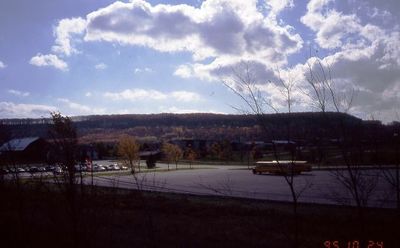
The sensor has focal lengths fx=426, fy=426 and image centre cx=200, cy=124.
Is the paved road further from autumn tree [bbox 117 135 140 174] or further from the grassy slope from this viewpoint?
autumn tree [bbox 117 135 140 174]

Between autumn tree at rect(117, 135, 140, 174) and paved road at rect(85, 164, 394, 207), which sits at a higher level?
autumn tree at rect(117, 135, 140, 174)

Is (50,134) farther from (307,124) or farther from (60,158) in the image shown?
(307,124)

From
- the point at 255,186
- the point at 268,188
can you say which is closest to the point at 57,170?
the point at 268,188

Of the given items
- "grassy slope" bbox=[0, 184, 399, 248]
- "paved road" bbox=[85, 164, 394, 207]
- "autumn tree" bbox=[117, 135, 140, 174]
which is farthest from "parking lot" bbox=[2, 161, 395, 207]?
"autumn tree" bbox=[117, 135, 140, 174]

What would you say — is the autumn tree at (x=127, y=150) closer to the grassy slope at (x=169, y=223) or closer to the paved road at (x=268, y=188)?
the paved road at (x=268, y=188)

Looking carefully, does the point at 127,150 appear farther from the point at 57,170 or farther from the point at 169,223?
the point at 57,170

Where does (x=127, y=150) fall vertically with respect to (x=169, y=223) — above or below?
above

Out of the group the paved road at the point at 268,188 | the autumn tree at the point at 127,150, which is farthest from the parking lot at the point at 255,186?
the autumn tree at the point at 127,150

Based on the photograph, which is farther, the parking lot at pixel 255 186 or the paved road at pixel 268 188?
the paved road at pixel 268 188

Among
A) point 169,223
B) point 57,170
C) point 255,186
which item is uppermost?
point 57,170

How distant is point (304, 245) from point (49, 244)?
6149mm

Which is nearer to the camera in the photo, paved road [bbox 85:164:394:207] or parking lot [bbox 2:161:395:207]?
parking lot [bbox 2:161:395:207]

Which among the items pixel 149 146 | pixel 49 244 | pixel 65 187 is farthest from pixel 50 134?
pixel 149 146

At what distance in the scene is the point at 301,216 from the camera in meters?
15.8
